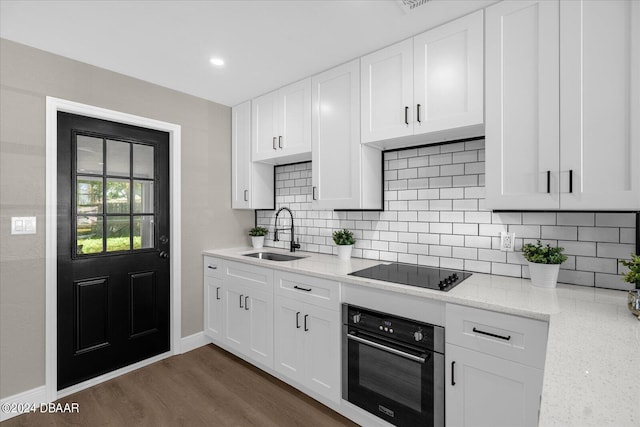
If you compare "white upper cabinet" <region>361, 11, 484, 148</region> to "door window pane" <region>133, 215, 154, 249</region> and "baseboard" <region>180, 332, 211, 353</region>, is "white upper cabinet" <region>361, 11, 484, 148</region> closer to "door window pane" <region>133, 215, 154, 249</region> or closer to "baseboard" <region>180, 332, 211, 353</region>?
"door window pane" <region>133, 215, 154, 249</region>

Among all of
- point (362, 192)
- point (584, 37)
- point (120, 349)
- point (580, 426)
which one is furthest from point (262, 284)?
point (584, 37)

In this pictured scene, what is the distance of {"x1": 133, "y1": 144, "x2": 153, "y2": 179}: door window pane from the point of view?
2.76 metres

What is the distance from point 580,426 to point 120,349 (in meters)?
3.08

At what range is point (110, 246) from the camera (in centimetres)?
260

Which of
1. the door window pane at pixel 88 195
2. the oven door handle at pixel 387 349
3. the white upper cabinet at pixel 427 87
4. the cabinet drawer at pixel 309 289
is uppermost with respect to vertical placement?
the white upper cabinet at pixel 427 87

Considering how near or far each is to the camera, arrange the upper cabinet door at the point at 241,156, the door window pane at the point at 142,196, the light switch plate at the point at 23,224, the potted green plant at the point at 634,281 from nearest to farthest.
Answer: the potted green plant at the point at 634,281 → the light switch plate at the point at 23,224 → the door window pane at the point at 142,196 → the upper cabinet door at the point at 241,156

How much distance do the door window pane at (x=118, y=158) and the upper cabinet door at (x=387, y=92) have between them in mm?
2054

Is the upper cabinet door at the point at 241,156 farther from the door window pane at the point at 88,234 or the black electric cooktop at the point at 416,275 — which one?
the black electric cooktop at the point at 416,275

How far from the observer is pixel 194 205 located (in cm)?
310

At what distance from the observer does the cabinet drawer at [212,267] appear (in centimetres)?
299

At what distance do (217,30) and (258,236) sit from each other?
202cm

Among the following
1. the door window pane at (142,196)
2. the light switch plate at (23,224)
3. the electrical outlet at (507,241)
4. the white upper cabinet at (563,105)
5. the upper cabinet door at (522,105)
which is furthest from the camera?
the door window pane at (142,196)

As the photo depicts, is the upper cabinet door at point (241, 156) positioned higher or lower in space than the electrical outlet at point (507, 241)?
higher

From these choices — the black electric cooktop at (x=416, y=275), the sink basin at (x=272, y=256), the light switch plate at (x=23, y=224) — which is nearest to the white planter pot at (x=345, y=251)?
the black electric cooktop at (x=416, y=275)
